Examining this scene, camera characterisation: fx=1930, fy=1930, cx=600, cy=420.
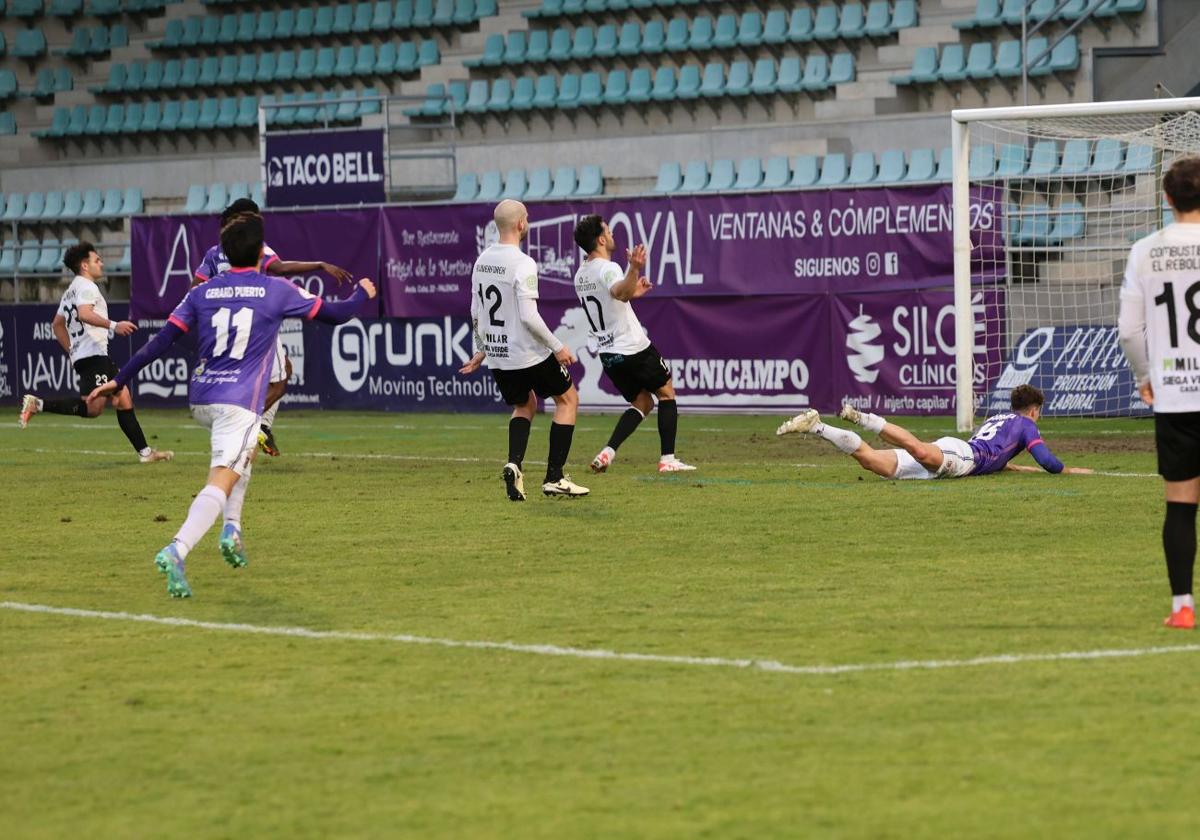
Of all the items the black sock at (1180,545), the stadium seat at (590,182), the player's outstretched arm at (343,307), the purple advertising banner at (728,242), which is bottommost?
the black sock at (1180,545)

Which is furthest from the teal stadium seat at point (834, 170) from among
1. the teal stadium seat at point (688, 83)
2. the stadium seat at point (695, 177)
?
the teal stadium seat at point (688, 83)

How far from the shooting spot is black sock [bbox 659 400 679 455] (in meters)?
15.2

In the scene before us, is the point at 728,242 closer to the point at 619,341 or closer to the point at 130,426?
the point at 619,341

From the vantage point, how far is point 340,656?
744 cm

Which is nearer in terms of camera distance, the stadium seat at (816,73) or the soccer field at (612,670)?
the soccer field at (612,670)

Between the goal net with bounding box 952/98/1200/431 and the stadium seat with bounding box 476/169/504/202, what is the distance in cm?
855

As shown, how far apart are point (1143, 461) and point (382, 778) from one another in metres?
10.8

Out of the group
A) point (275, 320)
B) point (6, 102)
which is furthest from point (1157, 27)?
point (6, 102)

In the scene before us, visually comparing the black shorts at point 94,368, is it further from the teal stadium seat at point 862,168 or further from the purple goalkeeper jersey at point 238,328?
the teal stadium seat at point 862,168

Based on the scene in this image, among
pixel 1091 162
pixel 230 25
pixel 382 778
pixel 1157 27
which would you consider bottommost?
pixel 382 778

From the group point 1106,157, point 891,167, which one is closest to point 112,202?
point 891,167

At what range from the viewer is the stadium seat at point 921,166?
75.8ft

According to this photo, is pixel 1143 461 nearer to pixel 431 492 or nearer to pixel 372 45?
pixel 431 492

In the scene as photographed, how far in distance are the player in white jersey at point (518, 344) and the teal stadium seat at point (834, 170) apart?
452 inches
